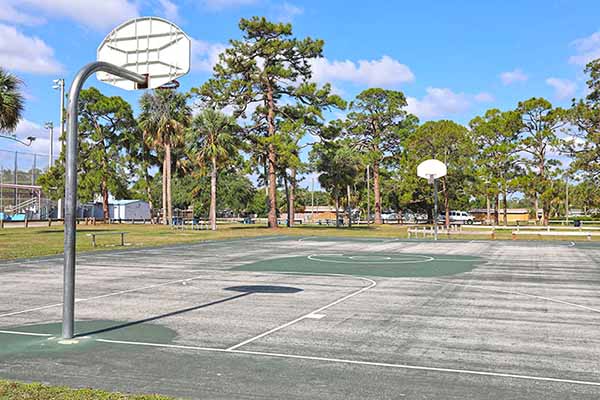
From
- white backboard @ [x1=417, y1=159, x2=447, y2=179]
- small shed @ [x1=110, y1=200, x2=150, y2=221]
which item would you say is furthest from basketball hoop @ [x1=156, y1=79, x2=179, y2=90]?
small shed @ [x1=110, y1=200, x2=150, y2=221]

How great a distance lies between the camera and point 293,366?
22.2ft

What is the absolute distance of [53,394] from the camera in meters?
5.54

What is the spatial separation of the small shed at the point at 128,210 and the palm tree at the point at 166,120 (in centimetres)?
2302

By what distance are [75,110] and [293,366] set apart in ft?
15.6

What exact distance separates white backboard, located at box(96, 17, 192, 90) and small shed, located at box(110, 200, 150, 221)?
220ft

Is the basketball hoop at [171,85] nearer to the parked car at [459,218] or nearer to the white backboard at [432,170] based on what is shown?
the white backboard at [432,170]

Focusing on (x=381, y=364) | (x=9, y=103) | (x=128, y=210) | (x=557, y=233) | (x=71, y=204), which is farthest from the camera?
(x=128, y=210)

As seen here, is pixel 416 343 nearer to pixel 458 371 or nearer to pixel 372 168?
pixel 458 371

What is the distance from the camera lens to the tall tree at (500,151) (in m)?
52.2

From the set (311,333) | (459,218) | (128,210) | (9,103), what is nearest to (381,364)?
(311,333)

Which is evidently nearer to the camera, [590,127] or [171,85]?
[171,85]

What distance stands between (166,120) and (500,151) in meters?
30.6

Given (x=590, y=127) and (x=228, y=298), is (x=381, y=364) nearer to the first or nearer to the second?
(x=228, y=298)

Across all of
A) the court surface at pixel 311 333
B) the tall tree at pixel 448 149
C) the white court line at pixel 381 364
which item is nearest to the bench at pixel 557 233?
the tall tree at pixel 448 149
